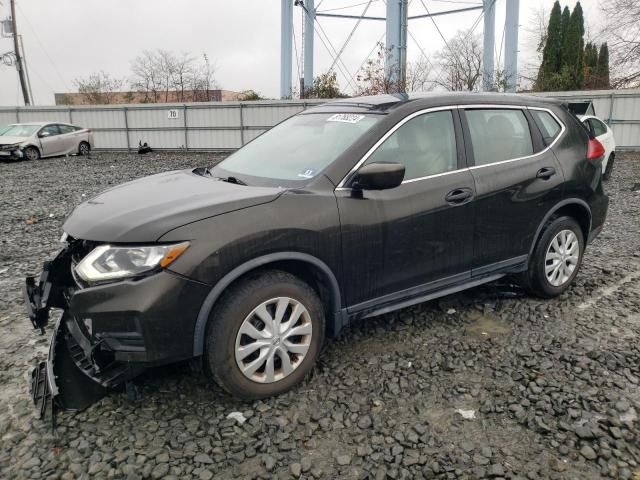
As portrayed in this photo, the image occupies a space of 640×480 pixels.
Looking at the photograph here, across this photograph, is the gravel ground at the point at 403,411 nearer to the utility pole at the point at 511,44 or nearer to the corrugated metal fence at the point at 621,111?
the corrugated metal fence at the point at 621,111

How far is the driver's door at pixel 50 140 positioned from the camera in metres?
19.6

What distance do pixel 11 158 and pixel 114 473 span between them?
1967 cm

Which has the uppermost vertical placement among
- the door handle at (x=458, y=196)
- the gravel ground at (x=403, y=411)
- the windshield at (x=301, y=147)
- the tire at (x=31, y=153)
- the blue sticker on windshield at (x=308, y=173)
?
the windshield at (x=301, y=147)

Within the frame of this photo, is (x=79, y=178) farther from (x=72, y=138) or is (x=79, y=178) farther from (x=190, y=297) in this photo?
(x=190, y=297)

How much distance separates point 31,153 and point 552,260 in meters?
19.7

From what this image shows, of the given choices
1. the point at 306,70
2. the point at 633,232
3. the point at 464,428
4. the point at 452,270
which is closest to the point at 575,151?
the point at 452,270

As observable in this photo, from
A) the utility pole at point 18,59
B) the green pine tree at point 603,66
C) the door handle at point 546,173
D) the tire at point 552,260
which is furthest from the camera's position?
the utility pole at point 18,59

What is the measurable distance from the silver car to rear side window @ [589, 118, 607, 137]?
18.2 meters

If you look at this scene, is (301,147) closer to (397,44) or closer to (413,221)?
(413,221)

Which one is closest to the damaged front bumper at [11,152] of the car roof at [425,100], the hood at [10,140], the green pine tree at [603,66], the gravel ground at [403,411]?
the hood at [10,140]

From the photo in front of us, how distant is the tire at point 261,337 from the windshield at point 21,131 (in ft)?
64.9

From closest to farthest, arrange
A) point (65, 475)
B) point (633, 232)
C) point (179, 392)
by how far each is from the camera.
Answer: point (65, 475), point (179, 392), point (633, 232)

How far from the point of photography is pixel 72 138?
21.0m

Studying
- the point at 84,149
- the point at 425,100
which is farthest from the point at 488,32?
the point at 425,100
